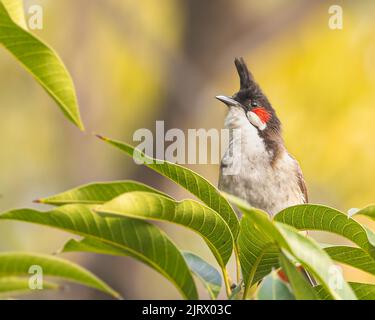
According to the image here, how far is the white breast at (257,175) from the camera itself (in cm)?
301

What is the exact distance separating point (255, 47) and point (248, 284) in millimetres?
6309

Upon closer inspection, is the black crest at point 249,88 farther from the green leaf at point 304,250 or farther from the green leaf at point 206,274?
the green leaf at point 304,250

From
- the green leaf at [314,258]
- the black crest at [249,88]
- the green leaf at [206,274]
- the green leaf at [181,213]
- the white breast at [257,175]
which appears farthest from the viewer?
the black crest at [249,88]

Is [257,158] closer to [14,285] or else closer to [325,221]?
[325,221]

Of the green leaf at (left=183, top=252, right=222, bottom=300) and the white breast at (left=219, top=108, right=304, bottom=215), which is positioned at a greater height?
the white breast at (left=219, top=108, right=304, bottom=215)

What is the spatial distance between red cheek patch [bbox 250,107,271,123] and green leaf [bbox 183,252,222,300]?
1.69 metres

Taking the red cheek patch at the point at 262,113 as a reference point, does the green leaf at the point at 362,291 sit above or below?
below

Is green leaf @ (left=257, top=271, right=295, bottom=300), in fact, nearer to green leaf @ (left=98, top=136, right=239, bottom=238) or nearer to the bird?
green leaf @ (left=98, top=136, right=239, bottom=238)

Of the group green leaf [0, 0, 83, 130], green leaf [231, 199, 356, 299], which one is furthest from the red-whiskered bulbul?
green leaf [231, 199, 356, 299]

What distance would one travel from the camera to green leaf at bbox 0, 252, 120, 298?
47.9 inches

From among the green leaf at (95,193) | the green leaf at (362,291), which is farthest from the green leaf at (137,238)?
the green leaf at (362,291)

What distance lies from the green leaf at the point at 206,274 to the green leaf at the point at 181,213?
100 mm
